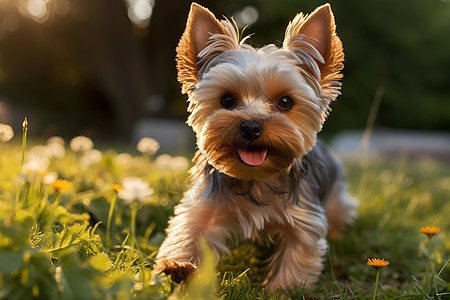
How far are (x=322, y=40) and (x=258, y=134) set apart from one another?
918mm

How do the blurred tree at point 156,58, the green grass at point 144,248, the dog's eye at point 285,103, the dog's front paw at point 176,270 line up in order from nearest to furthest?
the green grass at point 144,248 < the dog's front paw at point 176,270 < the dog's eye at point 285,103 < the blurred tree at point 156,58

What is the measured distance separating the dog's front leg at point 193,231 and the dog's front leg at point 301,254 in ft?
1.44

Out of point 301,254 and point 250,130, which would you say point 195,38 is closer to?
point 250,130

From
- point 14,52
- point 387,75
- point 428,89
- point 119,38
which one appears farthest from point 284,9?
point 428,89

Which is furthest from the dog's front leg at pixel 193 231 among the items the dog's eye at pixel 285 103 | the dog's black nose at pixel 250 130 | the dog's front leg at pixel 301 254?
the dog's eye at pixel 285 103

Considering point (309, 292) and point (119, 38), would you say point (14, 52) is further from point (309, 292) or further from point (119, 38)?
point (309, 292)

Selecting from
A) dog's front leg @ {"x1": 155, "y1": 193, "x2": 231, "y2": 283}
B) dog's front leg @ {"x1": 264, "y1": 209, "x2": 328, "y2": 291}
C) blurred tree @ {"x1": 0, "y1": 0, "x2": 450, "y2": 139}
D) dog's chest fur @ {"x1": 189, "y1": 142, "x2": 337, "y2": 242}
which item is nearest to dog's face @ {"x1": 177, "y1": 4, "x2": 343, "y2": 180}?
dog's chest fur @ {"x1": 189, "y1": 142, "x2": 337, "y2": 242}

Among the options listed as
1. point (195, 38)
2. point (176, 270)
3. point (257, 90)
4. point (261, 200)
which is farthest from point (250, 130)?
point (176, 270)

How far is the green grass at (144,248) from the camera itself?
1776mm

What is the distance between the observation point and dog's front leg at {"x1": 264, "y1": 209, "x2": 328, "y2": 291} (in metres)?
3.13

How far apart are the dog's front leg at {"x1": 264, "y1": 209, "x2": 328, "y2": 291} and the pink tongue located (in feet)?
2.02

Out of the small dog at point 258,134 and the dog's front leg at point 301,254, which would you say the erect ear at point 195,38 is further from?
the dog's front leg at point 301,254

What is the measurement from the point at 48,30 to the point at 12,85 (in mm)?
6892

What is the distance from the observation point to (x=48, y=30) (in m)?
21.1
